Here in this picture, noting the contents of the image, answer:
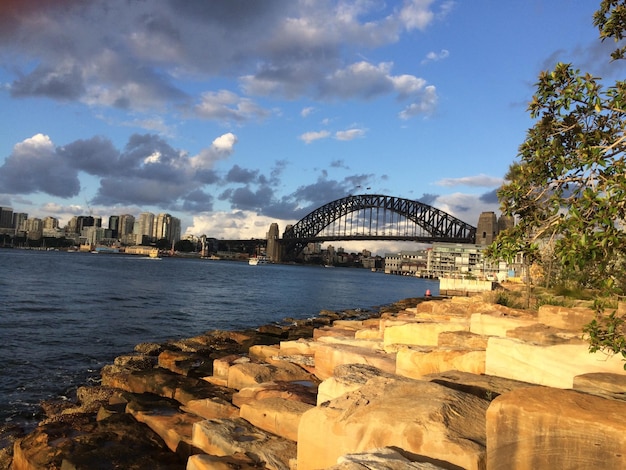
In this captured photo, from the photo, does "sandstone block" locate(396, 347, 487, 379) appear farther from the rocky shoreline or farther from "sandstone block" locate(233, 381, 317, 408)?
"sandstone block" locate(233, 381, 317, 408)

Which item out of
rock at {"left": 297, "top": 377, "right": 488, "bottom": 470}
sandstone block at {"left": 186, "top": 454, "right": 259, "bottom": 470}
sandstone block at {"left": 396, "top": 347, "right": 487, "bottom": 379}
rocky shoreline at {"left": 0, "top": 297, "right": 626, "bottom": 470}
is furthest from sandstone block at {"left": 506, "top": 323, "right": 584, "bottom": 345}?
sandstone block at {"left": 186, "top": 454, "right": 259, "bottom": 470}

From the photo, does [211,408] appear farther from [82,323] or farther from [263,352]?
[82,323]

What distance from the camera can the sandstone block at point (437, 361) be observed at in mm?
5176

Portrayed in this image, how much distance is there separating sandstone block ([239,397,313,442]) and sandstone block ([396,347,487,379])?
148 centimetres

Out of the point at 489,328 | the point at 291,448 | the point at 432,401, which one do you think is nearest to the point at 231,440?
the point at 291,448

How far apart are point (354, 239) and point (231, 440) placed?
104m

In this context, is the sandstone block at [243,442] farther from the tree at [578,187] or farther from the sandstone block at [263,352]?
the sandstone block at [263,352]

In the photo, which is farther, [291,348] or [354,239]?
[354,239]

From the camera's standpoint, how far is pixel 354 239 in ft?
353

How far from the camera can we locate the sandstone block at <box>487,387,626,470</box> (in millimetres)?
2238

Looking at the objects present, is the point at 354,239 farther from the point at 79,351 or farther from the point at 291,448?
the point at 291,448

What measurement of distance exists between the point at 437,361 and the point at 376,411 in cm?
264

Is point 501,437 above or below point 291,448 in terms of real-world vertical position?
above

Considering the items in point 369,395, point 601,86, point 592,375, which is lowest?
point 369,395
